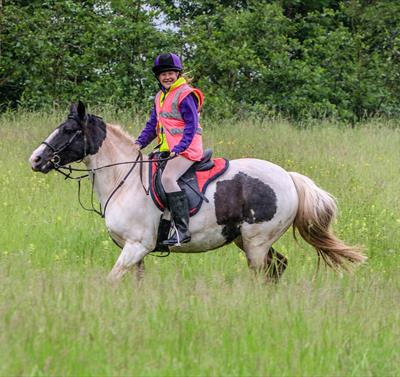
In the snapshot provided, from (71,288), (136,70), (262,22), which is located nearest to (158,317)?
(71,288)

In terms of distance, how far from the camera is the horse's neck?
7.91 metres

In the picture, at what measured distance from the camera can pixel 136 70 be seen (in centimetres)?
1916

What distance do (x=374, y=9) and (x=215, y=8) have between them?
4.78 metres

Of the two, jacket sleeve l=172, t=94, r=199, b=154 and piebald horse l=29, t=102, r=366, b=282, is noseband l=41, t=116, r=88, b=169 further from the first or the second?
jacket sleeve l=172, t=94, r=199, b=154

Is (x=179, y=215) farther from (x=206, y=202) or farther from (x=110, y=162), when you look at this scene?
(x=110, y=162)

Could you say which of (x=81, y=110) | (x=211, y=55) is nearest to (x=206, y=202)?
(x=81, y=110)

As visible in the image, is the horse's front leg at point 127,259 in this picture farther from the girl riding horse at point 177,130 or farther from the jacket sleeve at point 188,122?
the jacket sleeve at point 188,122

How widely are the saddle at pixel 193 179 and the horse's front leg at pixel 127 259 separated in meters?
0.41

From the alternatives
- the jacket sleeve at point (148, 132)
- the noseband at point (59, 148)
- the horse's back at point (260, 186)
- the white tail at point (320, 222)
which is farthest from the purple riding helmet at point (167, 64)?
the white tail at point (320, 222)

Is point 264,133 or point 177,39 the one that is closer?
point 264,133

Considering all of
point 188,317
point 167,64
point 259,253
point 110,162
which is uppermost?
point 167,64

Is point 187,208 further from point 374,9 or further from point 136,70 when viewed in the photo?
point 374,9

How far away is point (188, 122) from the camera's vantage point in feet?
25.3

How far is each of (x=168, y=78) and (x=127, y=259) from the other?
1652 mm
